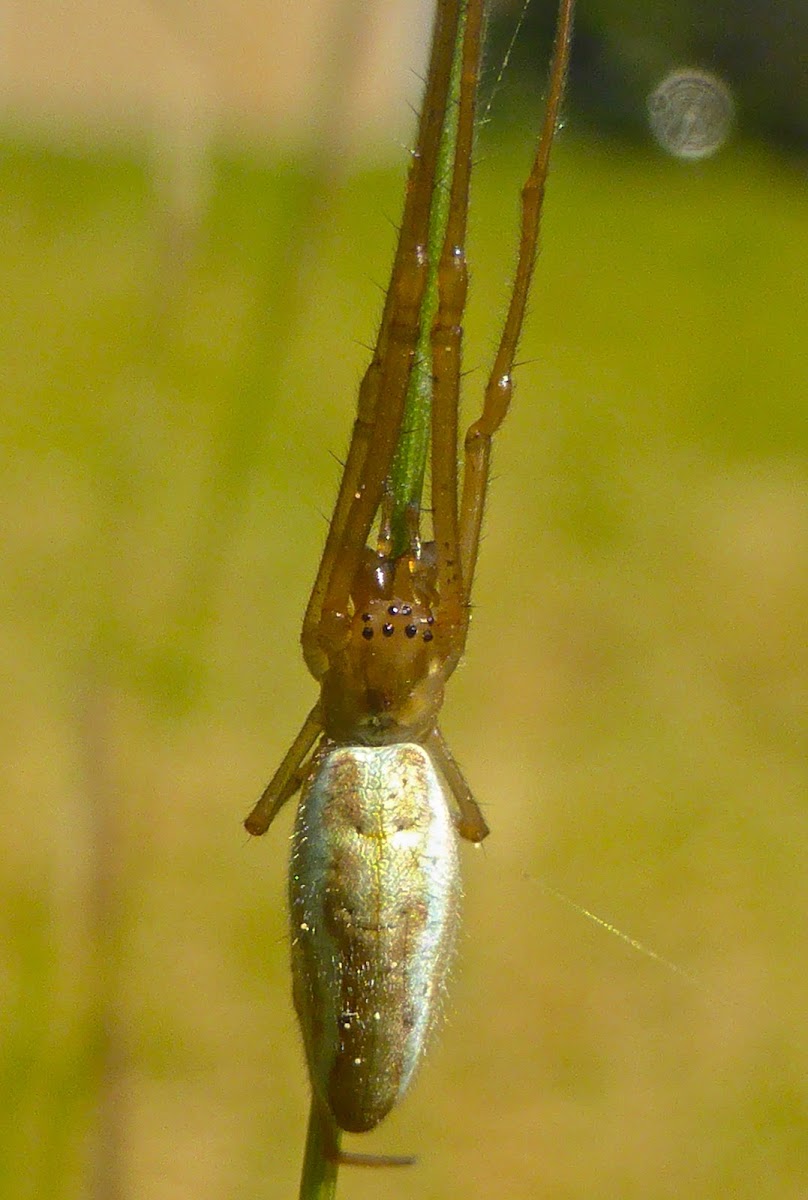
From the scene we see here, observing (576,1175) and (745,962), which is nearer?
(576,1175)

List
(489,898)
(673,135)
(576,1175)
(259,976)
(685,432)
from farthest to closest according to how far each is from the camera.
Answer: (673,135), (685,432), (489,898), (259,976), (576,1175)

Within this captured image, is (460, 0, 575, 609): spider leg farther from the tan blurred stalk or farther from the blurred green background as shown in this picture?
the tan blurred stalk

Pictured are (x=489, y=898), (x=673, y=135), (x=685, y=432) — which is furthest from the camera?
(x=673, y=135)

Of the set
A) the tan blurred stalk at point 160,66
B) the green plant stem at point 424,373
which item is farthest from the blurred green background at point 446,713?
the tan blurred stalk at point 160,66

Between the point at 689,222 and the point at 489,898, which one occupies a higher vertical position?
the point at 689,222

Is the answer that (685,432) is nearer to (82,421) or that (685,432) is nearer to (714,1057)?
(82,421)

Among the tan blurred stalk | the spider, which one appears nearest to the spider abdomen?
the spider

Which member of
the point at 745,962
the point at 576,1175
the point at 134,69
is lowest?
the point at 576,1175

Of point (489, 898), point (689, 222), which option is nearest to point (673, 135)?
point (689, 222)
